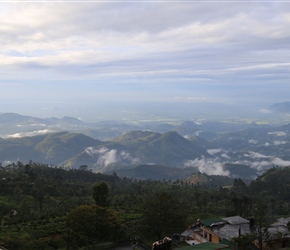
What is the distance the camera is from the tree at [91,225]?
43469mm

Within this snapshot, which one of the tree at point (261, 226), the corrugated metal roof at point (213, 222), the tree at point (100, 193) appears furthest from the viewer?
the tree at point (100, 193)

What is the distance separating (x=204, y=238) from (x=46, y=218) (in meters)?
29.8

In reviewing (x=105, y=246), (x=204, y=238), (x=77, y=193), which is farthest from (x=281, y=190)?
(x=105, y=246)

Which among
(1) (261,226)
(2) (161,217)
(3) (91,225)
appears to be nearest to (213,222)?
(2) (161,217)

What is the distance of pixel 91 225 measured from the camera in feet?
142

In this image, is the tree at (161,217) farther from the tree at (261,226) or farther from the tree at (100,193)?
the tree at (100,193)

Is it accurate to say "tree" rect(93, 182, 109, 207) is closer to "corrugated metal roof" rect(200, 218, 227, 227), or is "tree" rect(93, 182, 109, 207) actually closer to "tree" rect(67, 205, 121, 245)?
"tree" rect(67, 205, 121, 245)

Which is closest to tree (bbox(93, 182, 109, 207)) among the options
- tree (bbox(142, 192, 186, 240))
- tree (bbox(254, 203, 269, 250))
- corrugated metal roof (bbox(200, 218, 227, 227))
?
tree (bbox(142, 192, 186, 240))

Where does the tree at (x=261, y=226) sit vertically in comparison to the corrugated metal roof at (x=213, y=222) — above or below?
above

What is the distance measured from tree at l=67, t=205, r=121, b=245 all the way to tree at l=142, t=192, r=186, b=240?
22.6 feet

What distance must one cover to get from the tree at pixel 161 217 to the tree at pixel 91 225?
271 inches

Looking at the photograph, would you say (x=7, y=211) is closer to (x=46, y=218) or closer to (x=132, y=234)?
(x=46, y=218)

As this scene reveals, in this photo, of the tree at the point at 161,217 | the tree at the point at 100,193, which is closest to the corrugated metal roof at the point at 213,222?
the tree at the point at 161,217

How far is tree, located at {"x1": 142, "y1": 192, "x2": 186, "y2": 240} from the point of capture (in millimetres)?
50625
